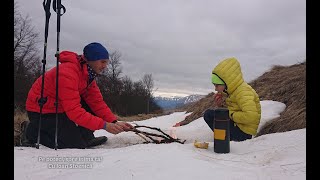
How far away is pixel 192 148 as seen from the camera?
393cm

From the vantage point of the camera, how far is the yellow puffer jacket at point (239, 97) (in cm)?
471

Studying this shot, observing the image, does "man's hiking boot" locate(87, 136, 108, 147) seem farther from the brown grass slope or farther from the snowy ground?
the brown grass slope

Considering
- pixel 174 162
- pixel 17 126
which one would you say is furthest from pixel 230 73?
pixel 17 126

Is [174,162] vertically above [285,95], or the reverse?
[285,95]

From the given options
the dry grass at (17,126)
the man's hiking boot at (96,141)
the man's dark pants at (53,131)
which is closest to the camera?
the man's dark pants at (53,131)

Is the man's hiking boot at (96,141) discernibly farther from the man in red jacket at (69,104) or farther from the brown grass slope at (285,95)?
the brown grass slope at (285,95)

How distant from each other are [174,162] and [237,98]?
2.04m

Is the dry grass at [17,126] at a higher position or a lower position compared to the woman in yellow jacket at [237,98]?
lower

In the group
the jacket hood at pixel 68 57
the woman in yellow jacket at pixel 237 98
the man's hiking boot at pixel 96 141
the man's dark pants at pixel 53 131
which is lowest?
the man's hiking boot at pixel 96 141

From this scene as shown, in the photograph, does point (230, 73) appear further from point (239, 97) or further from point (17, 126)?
point (17, 126)

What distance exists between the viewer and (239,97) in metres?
4.86

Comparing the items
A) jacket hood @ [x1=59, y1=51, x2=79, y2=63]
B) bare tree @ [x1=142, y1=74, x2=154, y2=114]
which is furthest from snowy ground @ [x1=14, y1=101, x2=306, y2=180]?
bare tree @ [x1=142, y1=74, x2=154, y2=114]

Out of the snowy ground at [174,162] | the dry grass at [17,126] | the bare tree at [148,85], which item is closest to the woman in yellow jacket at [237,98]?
the snowy ground at [174,162]

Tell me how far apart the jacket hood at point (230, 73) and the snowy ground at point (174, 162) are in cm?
106
